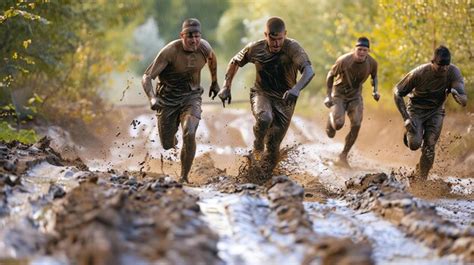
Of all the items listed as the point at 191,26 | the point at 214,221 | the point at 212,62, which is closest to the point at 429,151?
the point at 212,62

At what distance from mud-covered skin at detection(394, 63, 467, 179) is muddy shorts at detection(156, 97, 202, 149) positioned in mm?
3229

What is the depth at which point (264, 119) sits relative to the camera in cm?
1246

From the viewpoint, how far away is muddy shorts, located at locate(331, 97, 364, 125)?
54.2 feet

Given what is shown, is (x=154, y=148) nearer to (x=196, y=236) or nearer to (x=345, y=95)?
(x=345, y=95)

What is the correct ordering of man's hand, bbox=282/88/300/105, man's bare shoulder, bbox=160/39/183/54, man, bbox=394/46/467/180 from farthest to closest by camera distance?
1. man, bbox=394/46/467/180
2. man's bare shoulder, bbox=160/39/183/54
3. man's hand, bbox=282/88/300/105

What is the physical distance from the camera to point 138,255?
6.35m

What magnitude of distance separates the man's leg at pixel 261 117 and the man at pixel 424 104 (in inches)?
87.8

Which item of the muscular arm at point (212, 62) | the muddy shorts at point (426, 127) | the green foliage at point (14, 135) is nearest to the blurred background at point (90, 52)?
the green foliage at point (14, 135)

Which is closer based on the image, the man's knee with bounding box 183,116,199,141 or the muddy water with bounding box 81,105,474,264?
the muddy water with bounding box 81,105,474,264

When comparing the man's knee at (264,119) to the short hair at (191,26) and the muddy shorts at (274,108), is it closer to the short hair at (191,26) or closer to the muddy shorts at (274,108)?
the muddy shorts at (274,108)

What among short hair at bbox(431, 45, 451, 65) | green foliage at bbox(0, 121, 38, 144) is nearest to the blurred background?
green foliage at bbox(0, 121, 38, 144)

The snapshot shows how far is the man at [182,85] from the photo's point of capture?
12.0 meters

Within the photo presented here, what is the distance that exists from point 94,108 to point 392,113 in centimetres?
836

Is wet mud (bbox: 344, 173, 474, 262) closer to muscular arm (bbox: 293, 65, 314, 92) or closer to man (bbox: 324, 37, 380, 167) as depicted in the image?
muscular arm (bbox: 293, 65, 314, 92)
